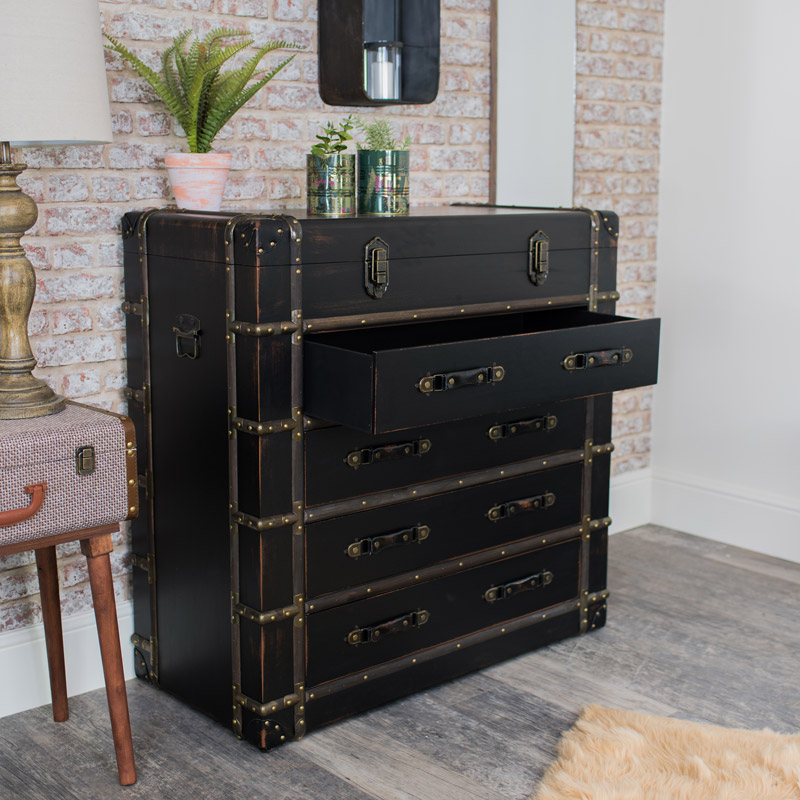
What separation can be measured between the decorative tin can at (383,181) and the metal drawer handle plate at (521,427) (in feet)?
1.73

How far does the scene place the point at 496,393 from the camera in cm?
208

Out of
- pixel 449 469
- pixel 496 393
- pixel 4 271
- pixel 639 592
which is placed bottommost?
Answer: pixel 639 592

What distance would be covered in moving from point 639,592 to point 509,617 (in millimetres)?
A: 625

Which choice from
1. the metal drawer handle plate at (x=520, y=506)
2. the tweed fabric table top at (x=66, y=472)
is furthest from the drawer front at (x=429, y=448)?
the tweed fabric table top at (x=66, y=472)

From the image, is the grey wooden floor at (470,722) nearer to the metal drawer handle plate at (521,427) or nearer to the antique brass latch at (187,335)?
the metal drawer handle plate at (521,427)

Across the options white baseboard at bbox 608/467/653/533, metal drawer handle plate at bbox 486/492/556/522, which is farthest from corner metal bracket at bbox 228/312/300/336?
white baseboard at bbox 608/467/653/533

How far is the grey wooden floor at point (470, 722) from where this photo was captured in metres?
2.04

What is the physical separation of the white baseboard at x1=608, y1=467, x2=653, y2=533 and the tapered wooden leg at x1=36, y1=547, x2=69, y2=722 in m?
1.88

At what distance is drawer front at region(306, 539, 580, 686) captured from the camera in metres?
2.23

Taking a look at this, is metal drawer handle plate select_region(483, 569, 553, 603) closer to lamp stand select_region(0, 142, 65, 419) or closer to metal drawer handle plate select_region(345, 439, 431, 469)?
metal drawer handle plate select_region(345, 439, 431, 469)

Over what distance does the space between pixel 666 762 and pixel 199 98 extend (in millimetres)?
1645

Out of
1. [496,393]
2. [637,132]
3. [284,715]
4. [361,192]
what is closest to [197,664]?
[284,715]

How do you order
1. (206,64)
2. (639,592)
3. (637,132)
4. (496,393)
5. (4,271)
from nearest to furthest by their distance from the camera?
(4,271) → (496,393) → (206,64) → (639,592) → (637,132)

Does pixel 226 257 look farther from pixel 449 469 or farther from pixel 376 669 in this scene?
pixel 376 669
